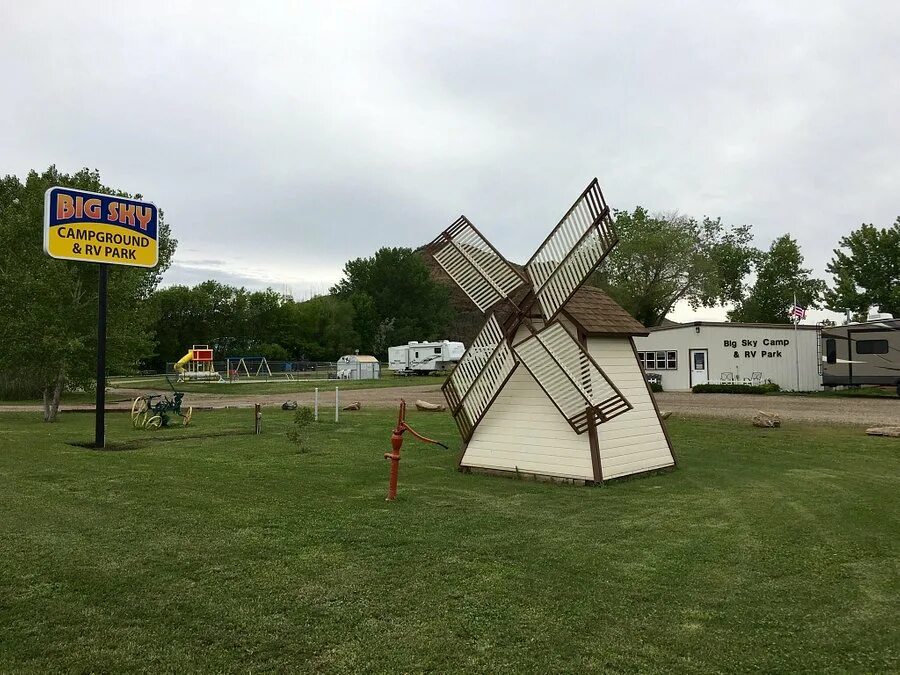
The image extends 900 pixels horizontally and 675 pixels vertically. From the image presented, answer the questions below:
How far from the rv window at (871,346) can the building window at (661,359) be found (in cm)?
833

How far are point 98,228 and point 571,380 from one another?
11788 millimetres

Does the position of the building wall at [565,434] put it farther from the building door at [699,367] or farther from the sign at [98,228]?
the building door at [699,367]

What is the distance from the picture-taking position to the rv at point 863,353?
27547 mm

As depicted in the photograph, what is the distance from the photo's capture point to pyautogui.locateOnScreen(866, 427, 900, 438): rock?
52.5 feet

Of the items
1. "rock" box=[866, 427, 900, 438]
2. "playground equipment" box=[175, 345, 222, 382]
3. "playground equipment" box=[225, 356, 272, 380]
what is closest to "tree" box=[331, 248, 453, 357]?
"playground equipment" box=[225, 356, 272, 380]

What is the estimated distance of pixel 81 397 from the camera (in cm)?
3269

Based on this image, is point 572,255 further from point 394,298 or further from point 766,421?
point 394,298

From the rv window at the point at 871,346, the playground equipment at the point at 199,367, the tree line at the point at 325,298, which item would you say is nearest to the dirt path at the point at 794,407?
the rv window at the point at 871,346

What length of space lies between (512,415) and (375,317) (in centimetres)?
7628

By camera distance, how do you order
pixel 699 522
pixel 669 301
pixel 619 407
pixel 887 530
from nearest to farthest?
pixel 887 530 < pixel 699 522 < pixel 619 407 < pixel 669 301

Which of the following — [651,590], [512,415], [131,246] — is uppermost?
[131,246]

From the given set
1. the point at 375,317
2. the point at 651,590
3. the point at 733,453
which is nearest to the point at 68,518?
the point at 651,590

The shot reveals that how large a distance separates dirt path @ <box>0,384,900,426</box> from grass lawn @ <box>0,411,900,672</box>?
35.3 feet

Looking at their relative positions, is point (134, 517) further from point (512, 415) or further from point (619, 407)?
point (619, 407)
